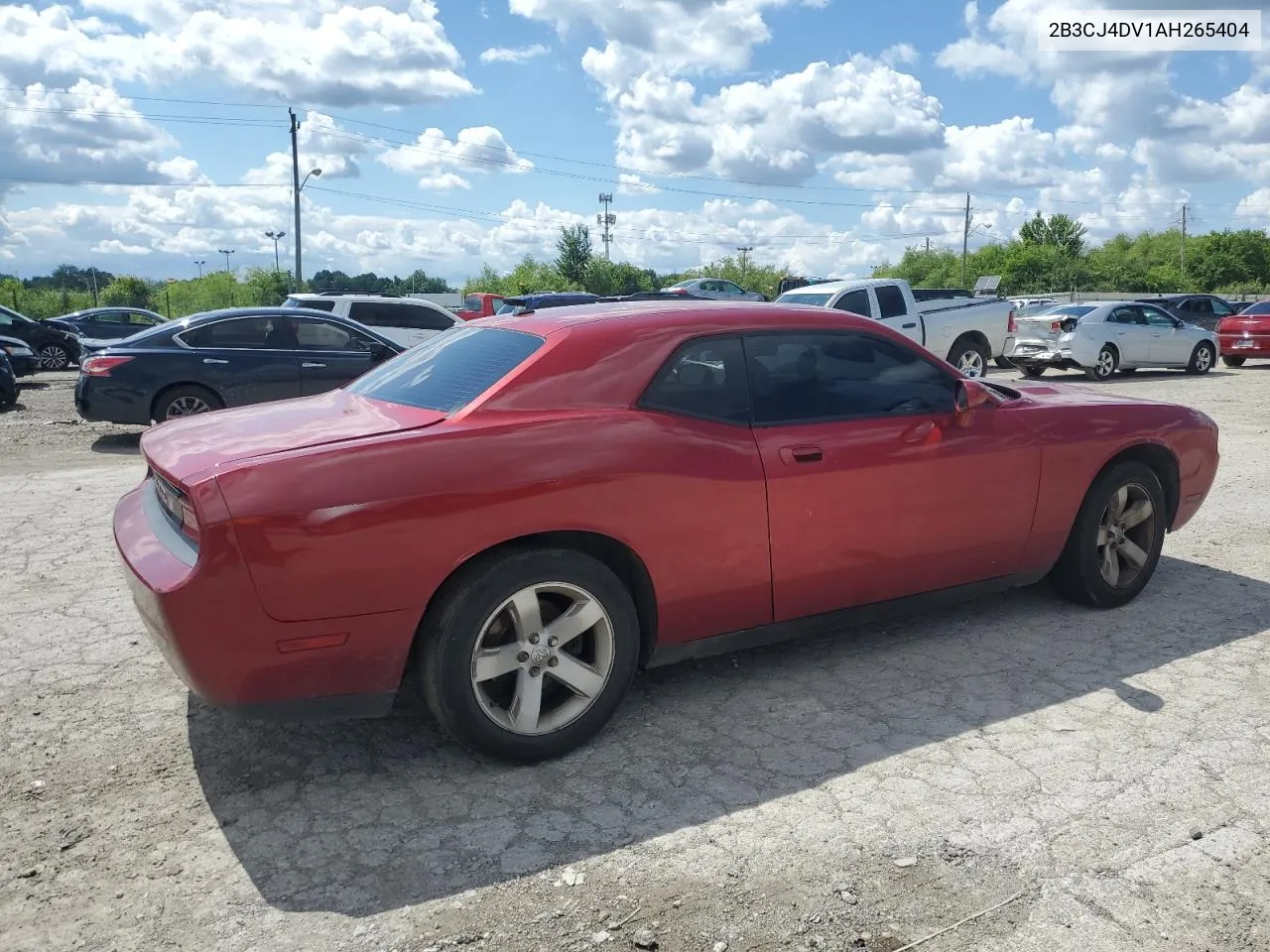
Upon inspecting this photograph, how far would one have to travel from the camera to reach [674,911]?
8.84 feet

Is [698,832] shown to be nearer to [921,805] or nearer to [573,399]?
[921,805]

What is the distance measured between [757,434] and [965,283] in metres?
105

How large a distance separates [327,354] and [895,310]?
9213 mm

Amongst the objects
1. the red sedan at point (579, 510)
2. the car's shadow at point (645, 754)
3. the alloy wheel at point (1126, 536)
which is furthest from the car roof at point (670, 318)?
the alloy wheel at point (1126, 536)

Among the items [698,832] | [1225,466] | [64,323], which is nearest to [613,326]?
[698,832]

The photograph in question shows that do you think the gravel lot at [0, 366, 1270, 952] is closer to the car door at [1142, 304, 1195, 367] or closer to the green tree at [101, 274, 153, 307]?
the car door at [1142, 304, 1195, 367]

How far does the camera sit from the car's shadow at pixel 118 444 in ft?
35.8

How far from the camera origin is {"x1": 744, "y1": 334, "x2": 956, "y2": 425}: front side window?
13.2 ft

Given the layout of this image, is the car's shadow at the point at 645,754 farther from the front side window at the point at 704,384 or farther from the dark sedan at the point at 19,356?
the dark sedan at the point at 19,356

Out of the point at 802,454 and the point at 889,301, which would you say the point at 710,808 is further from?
the point at 889,301

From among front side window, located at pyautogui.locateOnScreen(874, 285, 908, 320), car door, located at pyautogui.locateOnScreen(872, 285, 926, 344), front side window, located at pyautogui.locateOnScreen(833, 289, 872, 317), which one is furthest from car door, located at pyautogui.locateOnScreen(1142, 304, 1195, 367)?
front side window, located at pyautogui.locateOnScreen(833, 289, 872, 317)

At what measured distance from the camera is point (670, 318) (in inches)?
155

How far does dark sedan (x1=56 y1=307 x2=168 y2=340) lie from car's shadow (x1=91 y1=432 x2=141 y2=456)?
14105 millimetres

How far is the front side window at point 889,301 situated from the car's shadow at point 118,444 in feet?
35.6
